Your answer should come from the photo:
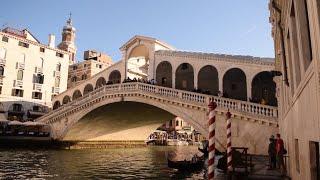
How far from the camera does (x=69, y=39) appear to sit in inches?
2517

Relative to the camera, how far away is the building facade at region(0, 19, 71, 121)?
34438 mm

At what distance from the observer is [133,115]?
27609 mm

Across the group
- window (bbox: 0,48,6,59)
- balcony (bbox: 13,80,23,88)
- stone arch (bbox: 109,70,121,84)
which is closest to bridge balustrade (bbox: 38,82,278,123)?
stone arch (bbox: 109,70,121,84)

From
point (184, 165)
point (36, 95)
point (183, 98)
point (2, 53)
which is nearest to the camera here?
point (184, 165)

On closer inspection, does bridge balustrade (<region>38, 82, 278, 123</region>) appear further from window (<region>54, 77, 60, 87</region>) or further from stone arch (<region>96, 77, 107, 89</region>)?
window (<region>54, 77, 60, 87</region>)

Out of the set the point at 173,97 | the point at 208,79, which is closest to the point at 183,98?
the point at 173,97

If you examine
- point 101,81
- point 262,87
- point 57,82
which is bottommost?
point 262,87

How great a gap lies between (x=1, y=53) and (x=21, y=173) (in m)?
24.7

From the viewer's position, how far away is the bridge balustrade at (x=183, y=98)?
15948 mm

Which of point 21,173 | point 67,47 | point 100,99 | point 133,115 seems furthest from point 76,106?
point 67,47

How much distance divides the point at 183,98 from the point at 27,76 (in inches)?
946

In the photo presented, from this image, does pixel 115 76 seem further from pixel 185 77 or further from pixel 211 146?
pixel 211 146

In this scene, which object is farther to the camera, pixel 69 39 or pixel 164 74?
pixel 69 39

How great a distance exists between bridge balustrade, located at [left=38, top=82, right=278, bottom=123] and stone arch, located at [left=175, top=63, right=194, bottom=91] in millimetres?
4063
